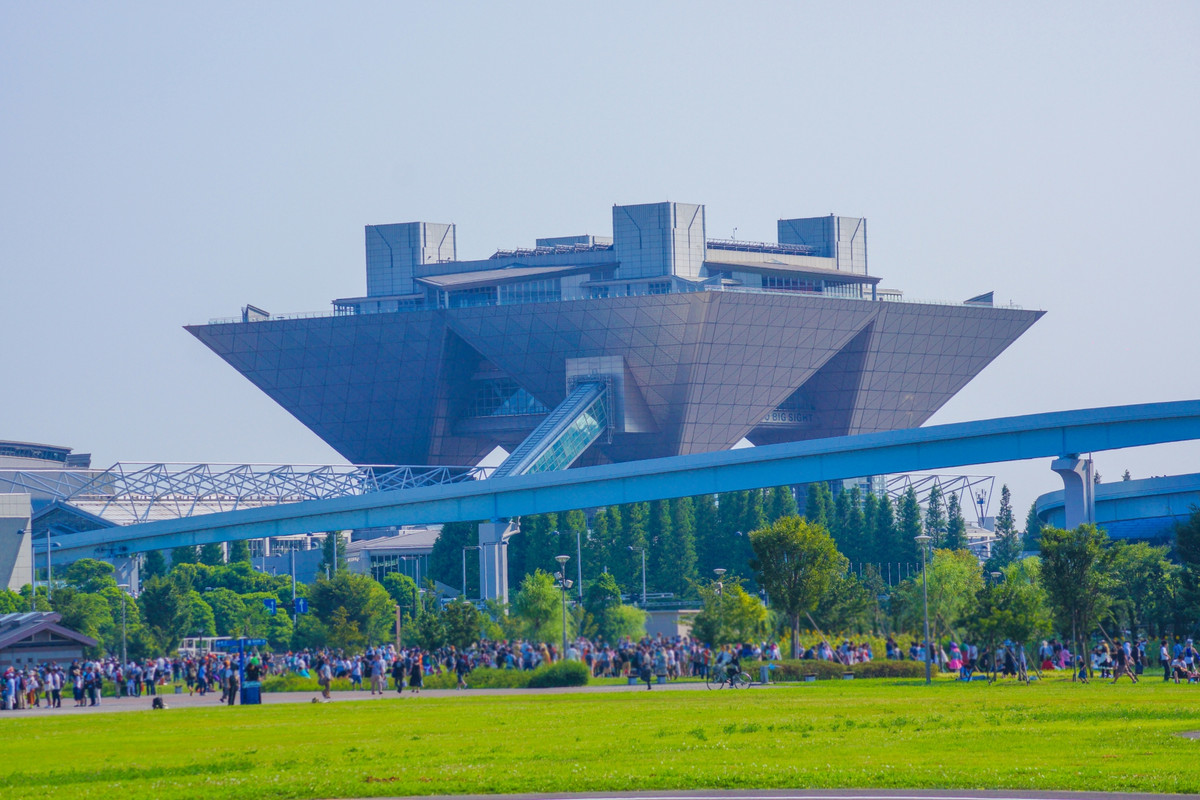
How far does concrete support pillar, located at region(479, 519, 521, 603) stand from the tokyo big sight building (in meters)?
17.3

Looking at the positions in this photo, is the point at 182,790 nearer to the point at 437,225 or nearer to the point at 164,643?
the point at 164,643

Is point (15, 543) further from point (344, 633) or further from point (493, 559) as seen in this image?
point (344, 633)

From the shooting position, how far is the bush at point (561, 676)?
176 ft

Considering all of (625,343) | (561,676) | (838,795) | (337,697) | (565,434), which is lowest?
(337,697)

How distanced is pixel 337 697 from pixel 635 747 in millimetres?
27595

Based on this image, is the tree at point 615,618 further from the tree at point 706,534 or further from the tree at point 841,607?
the tree at point 841,607

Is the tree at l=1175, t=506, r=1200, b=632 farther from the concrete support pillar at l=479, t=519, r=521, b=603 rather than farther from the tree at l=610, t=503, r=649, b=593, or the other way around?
the tree at l=610, t=503, r=649, b=593

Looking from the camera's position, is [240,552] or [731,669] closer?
[731,669]

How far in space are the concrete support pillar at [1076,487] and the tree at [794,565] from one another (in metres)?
23.3

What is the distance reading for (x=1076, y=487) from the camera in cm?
7850

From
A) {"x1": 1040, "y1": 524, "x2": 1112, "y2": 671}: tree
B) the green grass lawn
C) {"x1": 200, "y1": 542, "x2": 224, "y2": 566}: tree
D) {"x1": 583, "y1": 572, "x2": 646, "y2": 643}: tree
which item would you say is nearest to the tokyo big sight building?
{"x1": 200, "y1": 542, "x2": 224, "y2": 566}: tree

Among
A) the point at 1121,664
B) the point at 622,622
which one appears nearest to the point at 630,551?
the point at 622,622

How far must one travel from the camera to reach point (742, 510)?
124m

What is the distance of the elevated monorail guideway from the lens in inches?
3155
